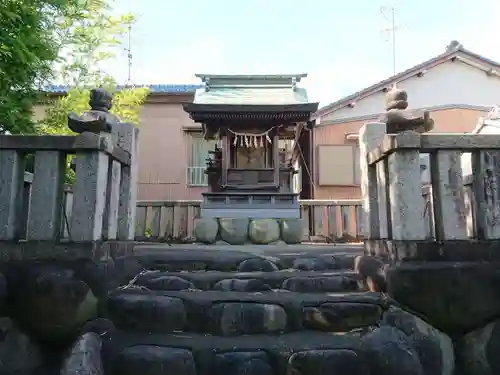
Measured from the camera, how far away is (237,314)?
2.95 metres

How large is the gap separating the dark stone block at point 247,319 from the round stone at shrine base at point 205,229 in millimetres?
6329

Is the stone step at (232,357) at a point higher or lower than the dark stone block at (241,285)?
lower

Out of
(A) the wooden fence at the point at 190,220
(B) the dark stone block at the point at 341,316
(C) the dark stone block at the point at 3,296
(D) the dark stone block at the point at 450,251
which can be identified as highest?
(A) the wooden fence at the point at 190,220

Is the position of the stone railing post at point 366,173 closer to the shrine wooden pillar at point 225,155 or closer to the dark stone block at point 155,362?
the dark stone block at point 155,362

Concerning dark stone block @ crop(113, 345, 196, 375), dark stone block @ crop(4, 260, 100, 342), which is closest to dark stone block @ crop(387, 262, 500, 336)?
dark stone block @ crop(113, 345, 196, 375)

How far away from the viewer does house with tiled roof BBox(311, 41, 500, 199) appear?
1380 centimetres

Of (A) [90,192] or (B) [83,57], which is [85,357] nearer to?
(A) [90,192]

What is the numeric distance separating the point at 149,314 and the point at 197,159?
1304cm

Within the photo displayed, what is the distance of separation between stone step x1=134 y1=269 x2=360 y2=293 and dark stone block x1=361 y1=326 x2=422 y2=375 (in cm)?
76

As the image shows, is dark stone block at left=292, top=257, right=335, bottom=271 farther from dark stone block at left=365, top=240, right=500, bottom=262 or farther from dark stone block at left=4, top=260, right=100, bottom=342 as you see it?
dark stone block at left=4, top=260, right=100, bottom=342

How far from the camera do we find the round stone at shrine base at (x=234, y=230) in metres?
9.48

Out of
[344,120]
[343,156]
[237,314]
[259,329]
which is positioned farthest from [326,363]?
[344,120]

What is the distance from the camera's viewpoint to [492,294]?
2.93 meters

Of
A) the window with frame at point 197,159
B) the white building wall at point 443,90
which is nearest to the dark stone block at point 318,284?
the white building wall at point 443,90
